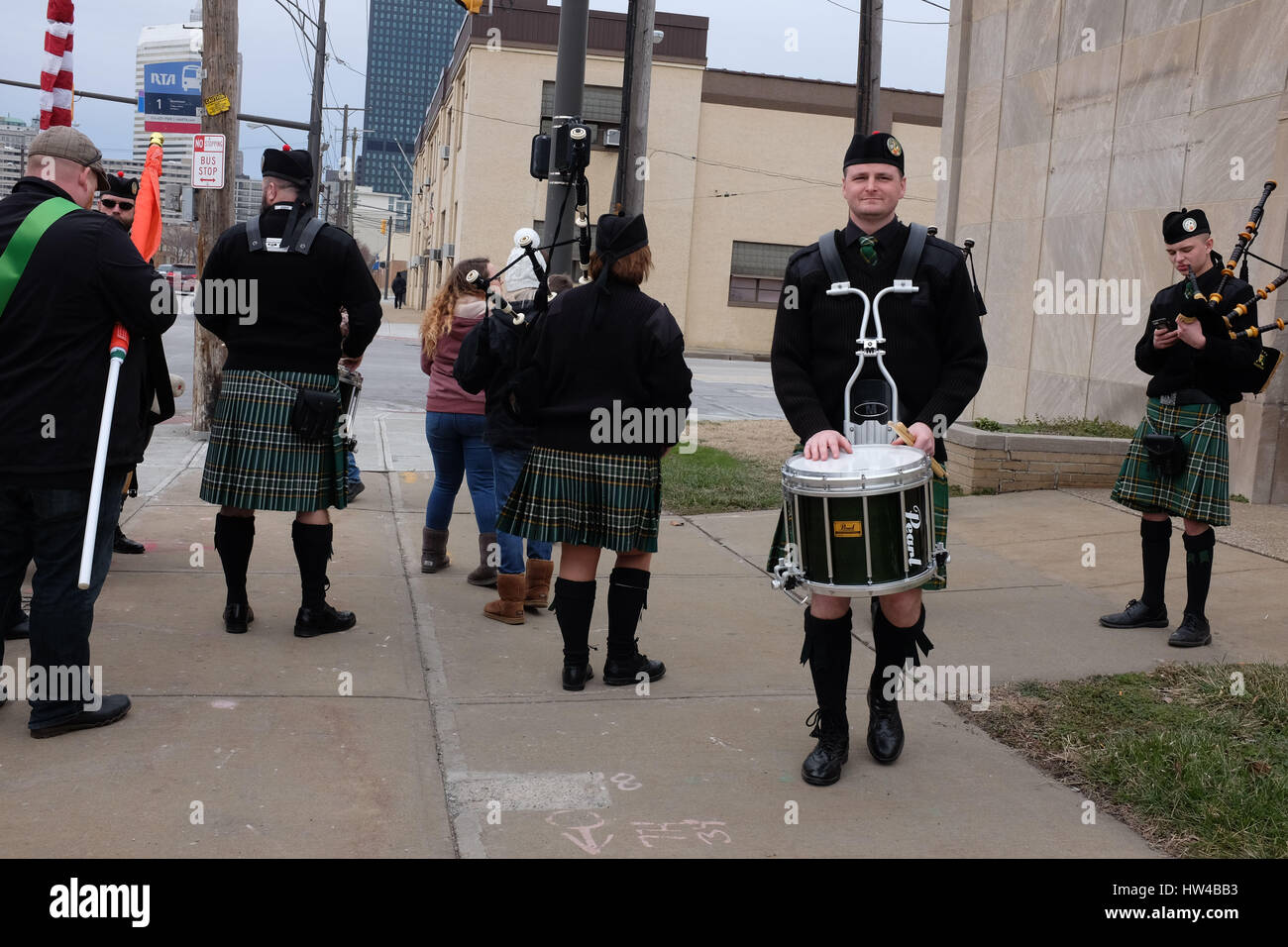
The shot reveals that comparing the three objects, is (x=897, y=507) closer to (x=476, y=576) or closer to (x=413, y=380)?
(x=476, y=576)

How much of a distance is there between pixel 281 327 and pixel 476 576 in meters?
2.03

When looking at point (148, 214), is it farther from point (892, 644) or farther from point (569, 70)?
point (569, 70)

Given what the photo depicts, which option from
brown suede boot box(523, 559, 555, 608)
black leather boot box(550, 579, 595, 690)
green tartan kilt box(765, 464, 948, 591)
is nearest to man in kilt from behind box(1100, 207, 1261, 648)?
green tartan kilt box(765, 464, 948, 591)

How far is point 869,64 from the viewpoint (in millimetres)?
12734

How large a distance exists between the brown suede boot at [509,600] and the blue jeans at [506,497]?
0.04m

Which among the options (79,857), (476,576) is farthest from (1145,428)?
(79,857)

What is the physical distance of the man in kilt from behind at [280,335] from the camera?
5352 millimetres

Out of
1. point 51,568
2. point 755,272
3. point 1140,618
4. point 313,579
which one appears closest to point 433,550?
point 313,579

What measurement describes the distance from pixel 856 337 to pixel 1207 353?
241 centimetres

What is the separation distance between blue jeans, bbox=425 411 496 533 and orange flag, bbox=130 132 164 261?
1943 millimetres

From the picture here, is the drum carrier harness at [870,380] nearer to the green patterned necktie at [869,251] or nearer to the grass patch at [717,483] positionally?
the green patterned necktie at [869,251]

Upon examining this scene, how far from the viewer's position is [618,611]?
5191 mm

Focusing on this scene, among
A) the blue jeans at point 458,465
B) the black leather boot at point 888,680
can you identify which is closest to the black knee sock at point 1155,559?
the black leather boot at point 888,680

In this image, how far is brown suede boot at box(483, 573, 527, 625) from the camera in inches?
239
